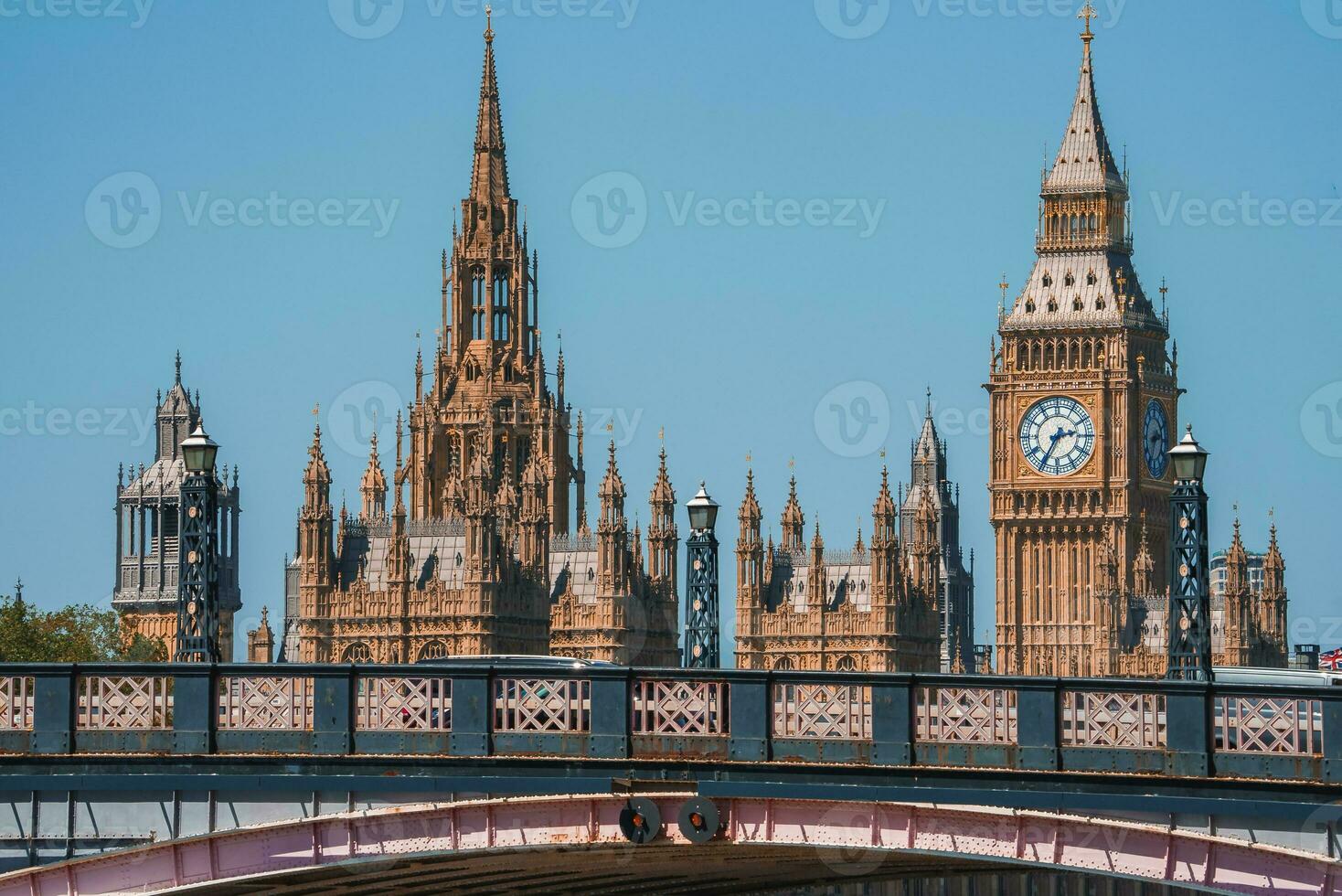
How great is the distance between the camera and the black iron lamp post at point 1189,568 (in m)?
55.5

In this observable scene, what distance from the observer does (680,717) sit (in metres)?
49.4

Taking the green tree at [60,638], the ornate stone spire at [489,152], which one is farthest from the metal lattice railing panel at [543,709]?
the ornate stone spire at [489,152]

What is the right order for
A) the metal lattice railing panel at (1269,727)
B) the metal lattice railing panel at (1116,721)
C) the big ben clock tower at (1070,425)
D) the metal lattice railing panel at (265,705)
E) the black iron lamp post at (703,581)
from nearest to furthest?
the metal lattice railing panel at (1269,727) < the metal lattice railing panel at (1116,721) < the metal lattice railing panel at (265,705) < the black iron lamp post at (703,581) < the big ben clock tower at (1070,425)

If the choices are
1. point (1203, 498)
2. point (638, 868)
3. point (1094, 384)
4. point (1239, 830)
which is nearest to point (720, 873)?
point (638, 868)

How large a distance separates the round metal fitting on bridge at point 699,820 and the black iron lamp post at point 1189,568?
10.1 meters

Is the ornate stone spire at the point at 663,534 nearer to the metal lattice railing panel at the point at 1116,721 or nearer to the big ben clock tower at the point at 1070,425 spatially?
the big ben clock tower at the point at 1070,425

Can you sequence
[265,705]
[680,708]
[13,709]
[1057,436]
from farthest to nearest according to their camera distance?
1. [1057,436]
2. [13,709]
3. [265,705]
4. [680,708]

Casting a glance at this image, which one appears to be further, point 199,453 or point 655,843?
point 199,453

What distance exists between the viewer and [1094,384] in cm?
18888

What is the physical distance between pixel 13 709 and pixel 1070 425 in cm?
14294

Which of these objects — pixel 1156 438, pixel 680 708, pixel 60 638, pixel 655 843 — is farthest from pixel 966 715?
pixel 1156 438

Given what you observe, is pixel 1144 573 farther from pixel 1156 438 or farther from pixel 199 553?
pixel 199 553

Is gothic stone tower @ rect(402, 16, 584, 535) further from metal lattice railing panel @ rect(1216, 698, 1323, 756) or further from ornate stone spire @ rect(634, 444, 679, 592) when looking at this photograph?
metal lattice railing panel @ rect(1216, 698, 1323, 756)

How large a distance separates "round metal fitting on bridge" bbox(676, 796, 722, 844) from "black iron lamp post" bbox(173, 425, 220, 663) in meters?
10.2
